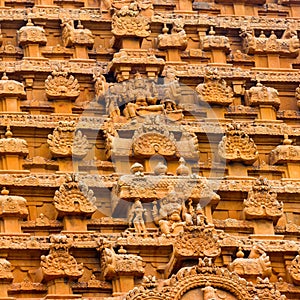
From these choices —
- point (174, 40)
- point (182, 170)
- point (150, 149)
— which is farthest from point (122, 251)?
point (174, 40)

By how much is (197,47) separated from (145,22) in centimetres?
182

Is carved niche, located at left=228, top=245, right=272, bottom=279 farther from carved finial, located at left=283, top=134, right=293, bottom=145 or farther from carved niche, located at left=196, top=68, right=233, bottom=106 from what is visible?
carved niche, located at left=196, top=68, right=233, bottom=106

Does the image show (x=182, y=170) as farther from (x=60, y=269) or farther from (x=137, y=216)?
→ (x=60, y=269)

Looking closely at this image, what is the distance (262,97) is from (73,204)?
21.3 feet

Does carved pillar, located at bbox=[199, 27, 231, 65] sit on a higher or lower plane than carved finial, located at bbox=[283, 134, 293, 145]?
higher

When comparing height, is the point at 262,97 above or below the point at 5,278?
above

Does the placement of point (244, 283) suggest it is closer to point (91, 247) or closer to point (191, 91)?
point (91, 247)

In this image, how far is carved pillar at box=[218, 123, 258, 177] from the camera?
180 ft

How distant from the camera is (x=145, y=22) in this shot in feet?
188

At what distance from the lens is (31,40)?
186 feet

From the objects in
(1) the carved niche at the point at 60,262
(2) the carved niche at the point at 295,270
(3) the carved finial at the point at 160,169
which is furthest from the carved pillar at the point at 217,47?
(1) the carved niche at the point at 60,262

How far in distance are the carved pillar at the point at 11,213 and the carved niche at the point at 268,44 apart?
337 inches

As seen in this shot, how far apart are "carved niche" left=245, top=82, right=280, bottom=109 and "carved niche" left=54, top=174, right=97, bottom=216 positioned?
574cm

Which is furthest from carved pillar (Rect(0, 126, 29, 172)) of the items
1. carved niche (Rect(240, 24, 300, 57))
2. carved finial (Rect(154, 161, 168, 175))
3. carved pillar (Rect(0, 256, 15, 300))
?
carved niche (Rect(240, 24, 300, 57))
